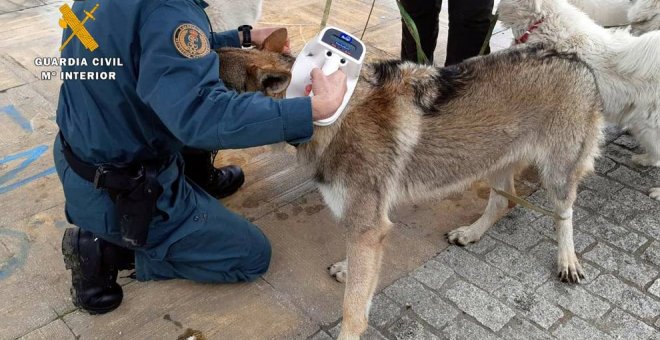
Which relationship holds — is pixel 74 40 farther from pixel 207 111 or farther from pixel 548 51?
pixel 548 51

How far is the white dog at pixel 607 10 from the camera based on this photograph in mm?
4660

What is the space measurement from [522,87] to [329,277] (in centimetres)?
156

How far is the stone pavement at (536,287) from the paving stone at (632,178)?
0.62 feet

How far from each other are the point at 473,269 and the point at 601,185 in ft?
5.05

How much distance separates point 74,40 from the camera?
7.99 feet

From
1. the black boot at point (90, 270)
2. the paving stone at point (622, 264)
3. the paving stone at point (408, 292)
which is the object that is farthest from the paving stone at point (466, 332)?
the black boot at point (90, 270)

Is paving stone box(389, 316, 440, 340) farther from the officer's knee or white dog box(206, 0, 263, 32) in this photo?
white dog box(206, 0, 263, 32)

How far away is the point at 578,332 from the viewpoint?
2.90 metres

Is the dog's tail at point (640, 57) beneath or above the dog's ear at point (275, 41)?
beneath

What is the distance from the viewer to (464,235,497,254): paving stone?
11.5ft

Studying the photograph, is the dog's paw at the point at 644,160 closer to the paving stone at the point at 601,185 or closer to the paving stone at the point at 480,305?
the paving stone at the point at 601,185

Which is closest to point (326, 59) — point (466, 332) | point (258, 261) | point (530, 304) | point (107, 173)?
point (107, 173)

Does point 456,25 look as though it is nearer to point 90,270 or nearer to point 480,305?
point 480,305

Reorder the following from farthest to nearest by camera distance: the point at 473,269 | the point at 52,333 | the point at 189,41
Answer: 1. the point at 473,269
2. the point at 52,333
3. the point at 189,41
